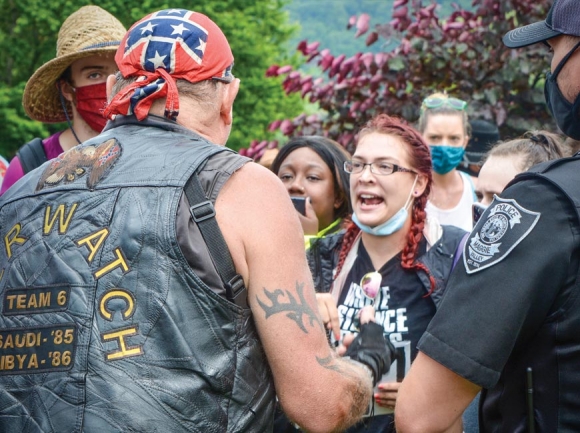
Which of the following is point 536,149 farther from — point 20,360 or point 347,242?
point 20,360

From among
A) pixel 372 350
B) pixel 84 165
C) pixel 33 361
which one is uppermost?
pixel 84 165

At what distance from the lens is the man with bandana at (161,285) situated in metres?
2.28

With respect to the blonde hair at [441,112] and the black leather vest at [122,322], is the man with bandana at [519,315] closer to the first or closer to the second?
the black leather vest at [122,322]

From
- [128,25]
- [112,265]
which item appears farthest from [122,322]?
[128,25]

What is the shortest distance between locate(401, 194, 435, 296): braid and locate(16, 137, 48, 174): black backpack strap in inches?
83.6

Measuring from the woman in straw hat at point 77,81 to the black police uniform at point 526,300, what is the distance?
2.89 metres

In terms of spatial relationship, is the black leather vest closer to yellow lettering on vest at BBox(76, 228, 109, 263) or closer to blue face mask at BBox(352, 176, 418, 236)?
yellow lettering on vest at BBox(76, 228, 109, 263)

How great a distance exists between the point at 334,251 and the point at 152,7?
1324cm

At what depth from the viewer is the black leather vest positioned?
227cm

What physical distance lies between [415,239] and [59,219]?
203 cm

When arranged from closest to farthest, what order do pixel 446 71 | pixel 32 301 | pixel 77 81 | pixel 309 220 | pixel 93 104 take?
pixel 32 301 → pixel 93 104 → pixel 77 81 → pixel 309 220 → pixel 446 71

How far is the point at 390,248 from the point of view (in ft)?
13.2

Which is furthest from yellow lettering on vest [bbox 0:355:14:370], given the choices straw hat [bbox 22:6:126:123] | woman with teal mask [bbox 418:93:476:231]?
woman with teal mask [bbox 418:93:476:231]

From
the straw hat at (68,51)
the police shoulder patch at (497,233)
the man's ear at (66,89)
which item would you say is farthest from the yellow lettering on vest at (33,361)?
the man's ear at (66,89)
